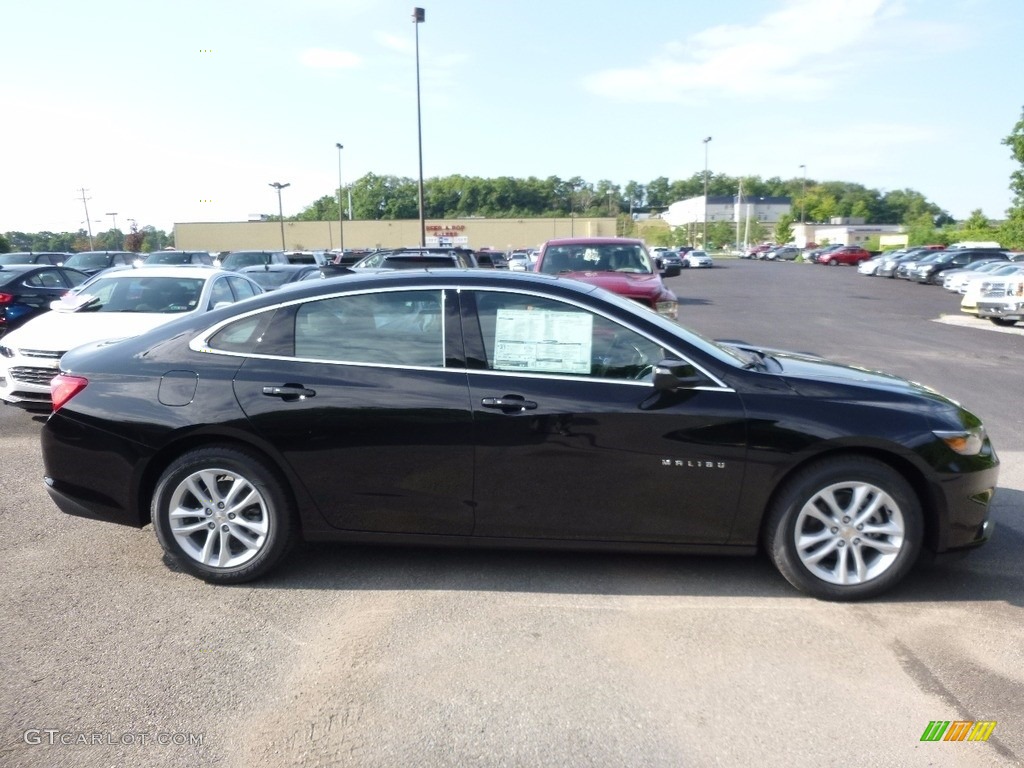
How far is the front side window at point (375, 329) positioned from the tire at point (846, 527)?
6.40ft

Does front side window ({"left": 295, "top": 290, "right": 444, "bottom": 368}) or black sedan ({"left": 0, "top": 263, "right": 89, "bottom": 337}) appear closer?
front side window ({"left": 295, "top": 290, "right": 444, "bottom": 368})

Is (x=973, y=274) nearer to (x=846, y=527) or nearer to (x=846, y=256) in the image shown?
(x=846, y=527)

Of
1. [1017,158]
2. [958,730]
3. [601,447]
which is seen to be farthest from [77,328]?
[1017,158]

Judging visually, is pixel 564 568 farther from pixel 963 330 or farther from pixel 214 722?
pixel 963 330

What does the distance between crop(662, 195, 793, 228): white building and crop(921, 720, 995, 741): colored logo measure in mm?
141766

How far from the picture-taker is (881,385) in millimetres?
4527

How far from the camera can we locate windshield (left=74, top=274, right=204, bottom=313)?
361 inches

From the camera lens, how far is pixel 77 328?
328 inches

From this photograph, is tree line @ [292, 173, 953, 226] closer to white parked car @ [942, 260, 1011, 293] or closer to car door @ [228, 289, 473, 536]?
white parked car @ [942, 260, 1011, 293]

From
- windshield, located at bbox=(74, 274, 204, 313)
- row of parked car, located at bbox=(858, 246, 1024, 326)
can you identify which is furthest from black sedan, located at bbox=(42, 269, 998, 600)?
row of parked car, located at bbox=(858, 246, 1024, 326)

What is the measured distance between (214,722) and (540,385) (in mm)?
2098

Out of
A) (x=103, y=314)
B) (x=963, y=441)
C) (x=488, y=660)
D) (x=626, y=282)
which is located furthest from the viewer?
(x=626, y=282)

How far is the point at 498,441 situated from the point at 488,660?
1.08m

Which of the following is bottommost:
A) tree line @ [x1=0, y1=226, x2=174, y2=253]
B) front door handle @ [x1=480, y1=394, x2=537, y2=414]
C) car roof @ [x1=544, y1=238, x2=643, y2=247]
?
tree line @ [x1=0, y1=226, x2=174, y2=253]
